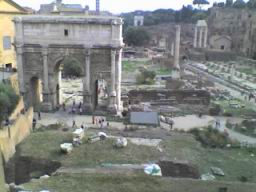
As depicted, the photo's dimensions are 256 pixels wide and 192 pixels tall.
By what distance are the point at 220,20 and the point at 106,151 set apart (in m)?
91.6

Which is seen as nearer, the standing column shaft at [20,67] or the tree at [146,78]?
the standing column shaft at [20,67]

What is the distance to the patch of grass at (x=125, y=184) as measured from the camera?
1159 cm

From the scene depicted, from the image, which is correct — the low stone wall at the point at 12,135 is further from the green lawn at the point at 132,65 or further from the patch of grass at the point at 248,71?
the patch of grass at the point at 248,71

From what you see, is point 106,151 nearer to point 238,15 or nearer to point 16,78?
point 16,78

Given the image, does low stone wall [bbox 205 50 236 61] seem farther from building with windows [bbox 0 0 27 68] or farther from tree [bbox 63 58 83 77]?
building with windows [bbox 0 0 27 68]

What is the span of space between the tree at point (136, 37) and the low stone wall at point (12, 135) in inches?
3147

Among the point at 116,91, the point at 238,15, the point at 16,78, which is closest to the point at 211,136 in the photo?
the point at 116,91

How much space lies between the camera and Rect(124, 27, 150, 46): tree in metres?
101

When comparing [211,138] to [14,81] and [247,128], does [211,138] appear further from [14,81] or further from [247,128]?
[14,81]

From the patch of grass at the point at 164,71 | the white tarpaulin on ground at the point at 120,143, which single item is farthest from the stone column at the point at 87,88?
the patch of grass at the point at 164,71

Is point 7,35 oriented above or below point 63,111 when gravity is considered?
above

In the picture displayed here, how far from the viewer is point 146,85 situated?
156 ft

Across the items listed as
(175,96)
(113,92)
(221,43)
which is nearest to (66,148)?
(113,92)

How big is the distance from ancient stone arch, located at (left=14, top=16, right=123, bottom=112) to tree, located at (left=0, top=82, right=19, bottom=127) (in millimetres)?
5283
